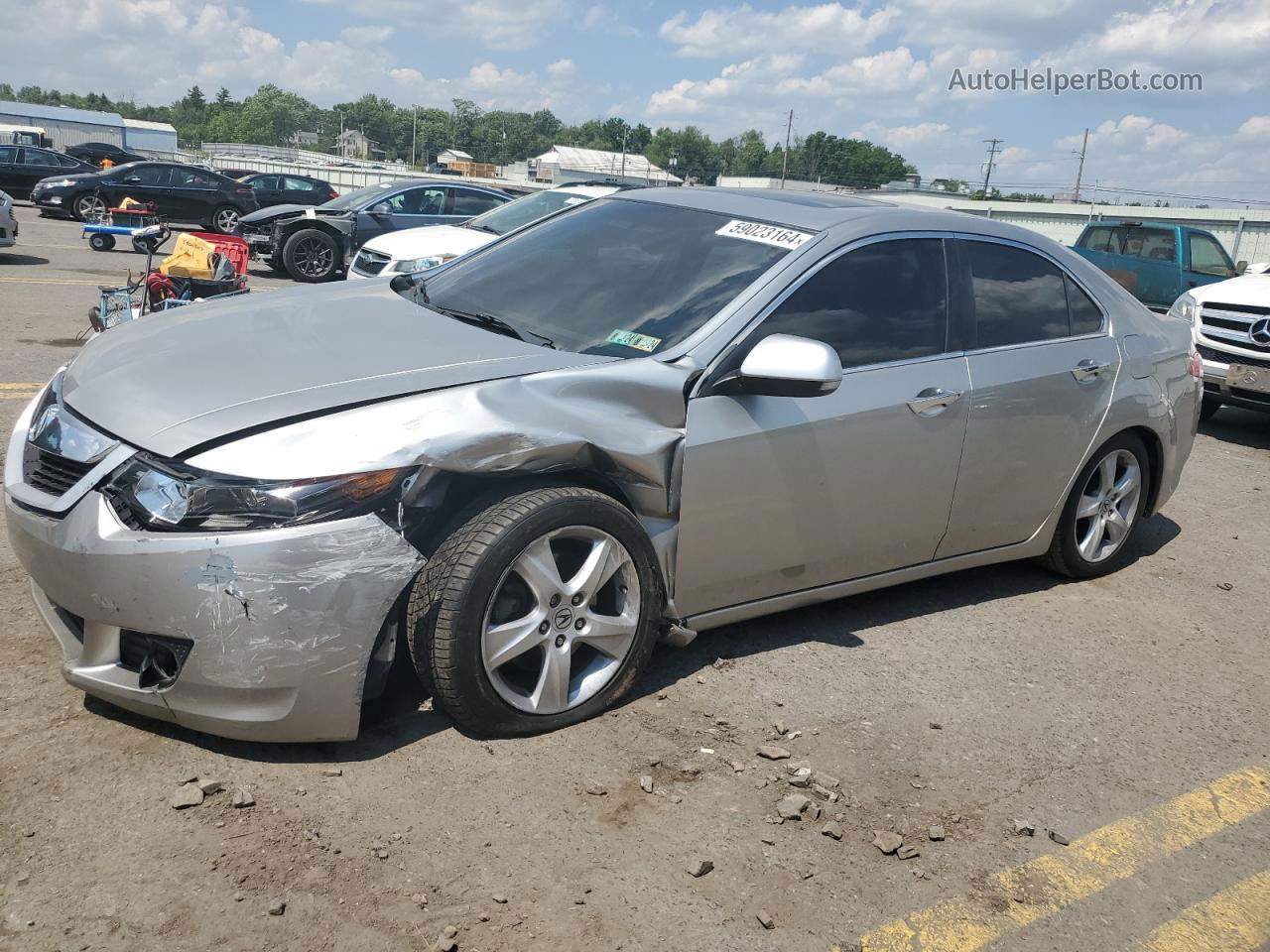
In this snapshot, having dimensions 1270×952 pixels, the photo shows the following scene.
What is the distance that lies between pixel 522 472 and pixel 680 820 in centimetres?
108

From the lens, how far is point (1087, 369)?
4.78 metres

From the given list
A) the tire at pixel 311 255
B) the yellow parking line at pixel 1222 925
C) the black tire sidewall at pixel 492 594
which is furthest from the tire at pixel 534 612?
the tire at pixel 311 255

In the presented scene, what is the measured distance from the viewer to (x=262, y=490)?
111 inches

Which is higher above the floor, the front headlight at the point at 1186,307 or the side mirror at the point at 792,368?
the side mirror at the point at 792,368

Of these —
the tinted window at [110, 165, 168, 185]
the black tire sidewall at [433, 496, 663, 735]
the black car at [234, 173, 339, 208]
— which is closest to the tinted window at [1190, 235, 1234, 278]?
the black tire sidewall at [433, 496, 663, 735]

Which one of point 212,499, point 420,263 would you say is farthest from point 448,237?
point 212,499

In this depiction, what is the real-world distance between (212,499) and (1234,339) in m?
8.85

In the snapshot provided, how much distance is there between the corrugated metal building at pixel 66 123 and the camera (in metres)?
76.8

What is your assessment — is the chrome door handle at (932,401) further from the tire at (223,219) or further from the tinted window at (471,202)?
the tire at (223,219)

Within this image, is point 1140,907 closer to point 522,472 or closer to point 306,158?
point 522,472

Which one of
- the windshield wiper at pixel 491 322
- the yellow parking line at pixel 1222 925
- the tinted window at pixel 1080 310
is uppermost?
the tinted window at pixel 1080 310

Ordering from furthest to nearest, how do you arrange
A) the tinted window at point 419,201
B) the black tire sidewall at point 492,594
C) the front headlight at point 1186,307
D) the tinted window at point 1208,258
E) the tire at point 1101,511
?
the tinted window at point 419,201
the tinted window at point 1208,258
the front headlight at point 1186,307
the tire at point 1101,511
the black tire sidewall at point 492,594

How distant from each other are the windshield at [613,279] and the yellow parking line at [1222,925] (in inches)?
86.4

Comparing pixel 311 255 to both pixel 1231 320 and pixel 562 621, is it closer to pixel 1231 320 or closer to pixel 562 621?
pixel 1231 320
